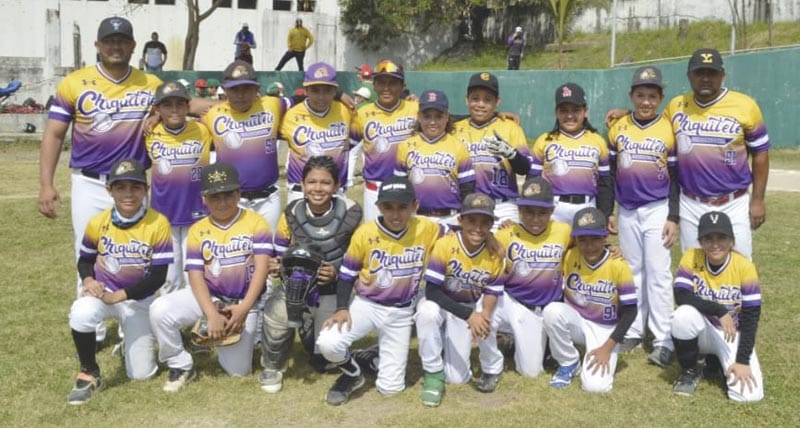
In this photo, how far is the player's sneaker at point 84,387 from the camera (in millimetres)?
4762

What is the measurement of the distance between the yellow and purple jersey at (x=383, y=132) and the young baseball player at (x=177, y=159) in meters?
1.19

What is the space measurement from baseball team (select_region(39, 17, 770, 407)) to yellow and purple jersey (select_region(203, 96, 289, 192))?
0.05 feet

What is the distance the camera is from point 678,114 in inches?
216

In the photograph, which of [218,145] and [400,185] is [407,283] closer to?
[400,185]

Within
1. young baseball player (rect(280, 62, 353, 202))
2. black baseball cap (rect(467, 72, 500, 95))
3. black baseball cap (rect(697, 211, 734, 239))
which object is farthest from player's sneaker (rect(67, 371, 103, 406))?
black baseball cap (rect(697, 211, 734, 239))

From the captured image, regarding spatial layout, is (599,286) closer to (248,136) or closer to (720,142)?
(720,142)

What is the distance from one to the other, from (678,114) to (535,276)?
1486 mm

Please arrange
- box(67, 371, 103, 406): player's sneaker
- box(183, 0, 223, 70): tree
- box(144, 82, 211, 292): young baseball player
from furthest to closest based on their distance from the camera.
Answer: box(183, 0, 223, 70): tree
box(144, 82, 211, 292): young baseball player
box(67, 371, 103, 406): player's sneaker

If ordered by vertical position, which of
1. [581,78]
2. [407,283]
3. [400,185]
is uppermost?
[581,78]

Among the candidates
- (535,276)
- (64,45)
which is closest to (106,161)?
(535,276)

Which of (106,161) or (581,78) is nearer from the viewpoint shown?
(106,161)

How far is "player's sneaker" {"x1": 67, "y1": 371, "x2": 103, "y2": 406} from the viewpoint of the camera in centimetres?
476

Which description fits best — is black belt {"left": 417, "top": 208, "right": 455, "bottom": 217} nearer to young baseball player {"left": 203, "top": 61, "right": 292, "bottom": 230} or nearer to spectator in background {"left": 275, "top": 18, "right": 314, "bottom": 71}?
young baseball player {"left": 203, "top": 61, "right": 292, "bottom": 230}

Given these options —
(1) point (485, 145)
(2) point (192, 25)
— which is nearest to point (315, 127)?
(1) point (485, 145)
